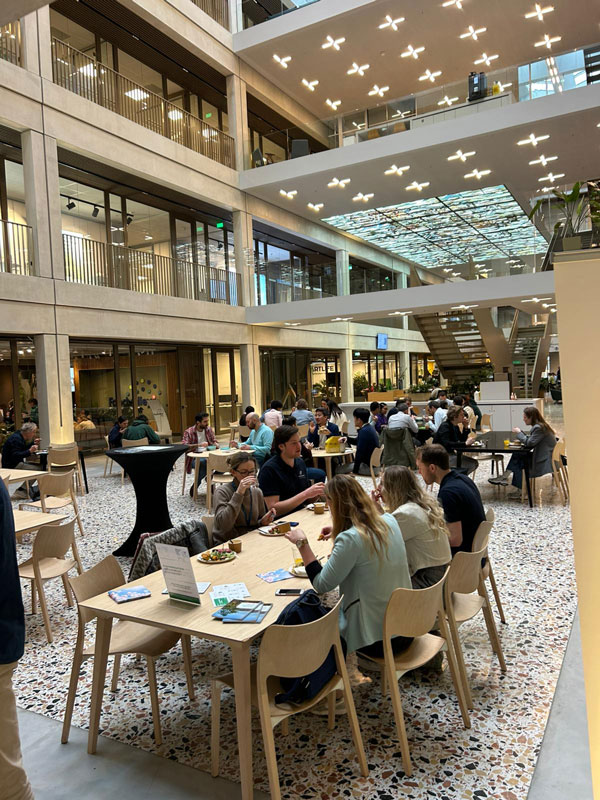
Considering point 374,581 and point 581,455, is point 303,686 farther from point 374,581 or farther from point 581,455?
point 581,455

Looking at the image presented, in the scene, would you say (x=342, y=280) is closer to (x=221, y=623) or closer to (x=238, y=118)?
(x=238, y=118)

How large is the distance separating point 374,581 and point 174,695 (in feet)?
5.36

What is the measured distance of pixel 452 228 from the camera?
59.9 ft

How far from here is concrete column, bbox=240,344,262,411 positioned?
60.2 feet

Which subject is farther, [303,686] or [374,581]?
[374,581]

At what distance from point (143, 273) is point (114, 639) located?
43.1ft

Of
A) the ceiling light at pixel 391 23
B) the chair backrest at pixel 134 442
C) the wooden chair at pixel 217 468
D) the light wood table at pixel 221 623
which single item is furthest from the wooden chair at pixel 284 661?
the ceiling light at pixel 391 23

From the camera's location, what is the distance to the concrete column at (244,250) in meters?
17.8

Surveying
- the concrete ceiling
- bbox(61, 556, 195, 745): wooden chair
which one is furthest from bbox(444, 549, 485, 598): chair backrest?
the concrete ceiling

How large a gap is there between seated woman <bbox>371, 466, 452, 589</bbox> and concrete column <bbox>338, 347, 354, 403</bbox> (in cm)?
2183

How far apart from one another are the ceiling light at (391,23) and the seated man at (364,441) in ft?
38.3

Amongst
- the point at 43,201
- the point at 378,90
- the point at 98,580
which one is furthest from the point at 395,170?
the point at 98,580

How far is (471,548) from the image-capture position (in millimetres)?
4016

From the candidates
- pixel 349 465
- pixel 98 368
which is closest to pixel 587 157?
pixel 349 465
